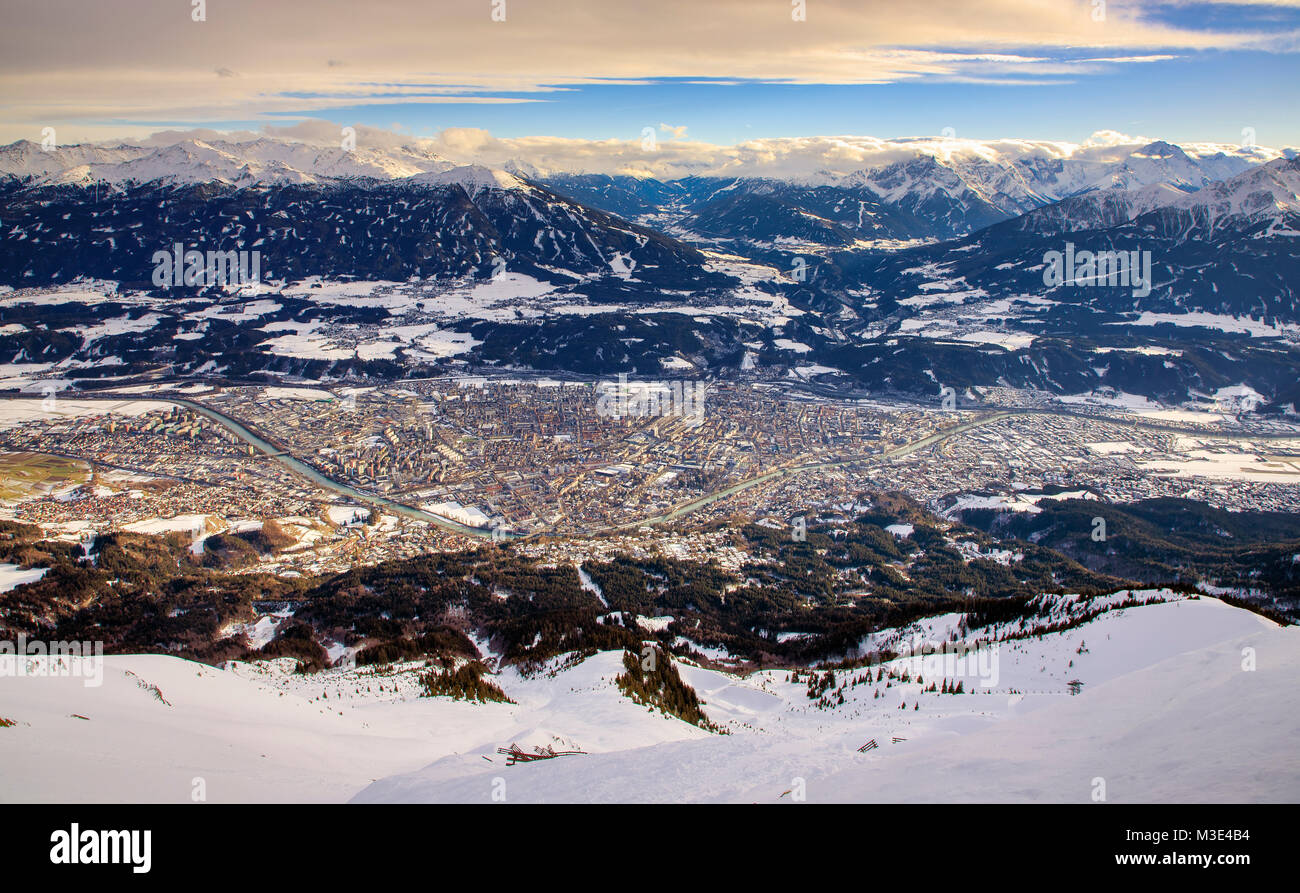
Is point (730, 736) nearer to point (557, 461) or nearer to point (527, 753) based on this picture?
point (527, 753)

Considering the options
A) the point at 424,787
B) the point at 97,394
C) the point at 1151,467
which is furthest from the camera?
the point at 97,394

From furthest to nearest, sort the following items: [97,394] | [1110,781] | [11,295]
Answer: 1. [11,295]
2. [97,394]
3. [1110,781]

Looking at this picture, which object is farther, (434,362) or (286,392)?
(434,362)

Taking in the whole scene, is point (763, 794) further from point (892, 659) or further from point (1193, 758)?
point (892, 659)

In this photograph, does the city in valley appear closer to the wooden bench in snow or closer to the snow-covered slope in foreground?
the snow-covered slope in foreground

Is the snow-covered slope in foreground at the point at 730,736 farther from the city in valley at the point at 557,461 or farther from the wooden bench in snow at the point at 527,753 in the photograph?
the city in valley at the point at 557,461

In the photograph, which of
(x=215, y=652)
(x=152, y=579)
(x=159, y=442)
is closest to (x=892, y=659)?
(x=215, y=652)

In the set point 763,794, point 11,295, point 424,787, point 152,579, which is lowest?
point 152,579

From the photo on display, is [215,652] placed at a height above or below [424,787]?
below
